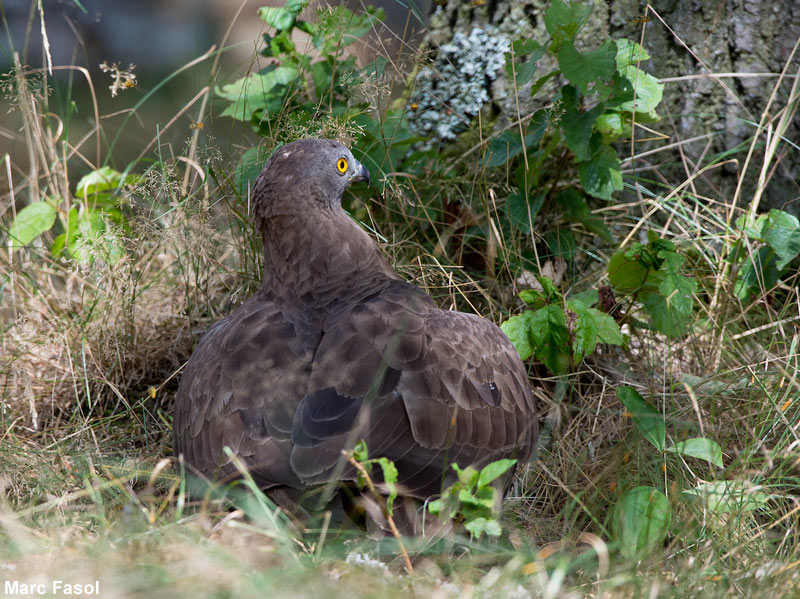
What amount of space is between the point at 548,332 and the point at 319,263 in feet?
2.97

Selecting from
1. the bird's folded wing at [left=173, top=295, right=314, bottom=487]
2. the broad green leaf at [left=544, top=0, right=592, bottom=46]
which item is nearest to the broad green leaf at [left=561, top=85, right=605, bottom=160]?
the broad green leaf at [left=544, top=0, right=592, bottom=46]

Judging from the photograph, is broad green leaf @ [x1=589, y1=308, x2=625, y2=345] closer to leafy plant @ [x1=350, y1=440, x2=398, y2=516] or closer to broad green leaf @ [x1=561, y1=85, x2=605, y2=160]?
broad green leaf @ [x1=561, y1=85, x2=605, y2=160]

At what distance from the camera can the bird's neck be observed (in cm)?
311

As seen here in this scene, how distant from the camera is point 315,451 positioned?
8.25ft

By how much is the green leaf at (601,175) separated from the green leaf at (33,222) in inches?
92.8

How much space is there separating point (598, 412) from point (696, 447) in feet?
1.86

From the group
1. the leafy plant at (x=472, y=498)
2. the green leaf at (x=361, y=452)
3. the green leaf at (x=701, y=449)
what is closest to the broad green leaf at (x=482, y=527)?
the leafy plant at (x=472, y=498)

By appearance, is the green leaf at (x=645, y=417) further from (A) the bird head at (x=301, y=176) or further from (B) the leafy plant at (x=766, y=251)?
(A) the bird head at (x=301, y=176)

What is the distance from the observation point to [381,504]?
2.41m

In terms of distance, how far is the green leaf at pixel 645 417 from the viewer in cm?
291

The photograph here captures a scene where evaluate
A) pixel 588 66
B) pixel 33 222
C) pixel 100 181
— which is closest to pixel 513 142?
pixel 588 66

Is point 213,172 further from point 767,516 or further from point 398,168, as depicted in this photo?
point 767,516

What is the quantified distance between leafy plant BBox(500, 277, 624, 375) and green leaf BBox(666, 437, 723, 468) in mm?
524

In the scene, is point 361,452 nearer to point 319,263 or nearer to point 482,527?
point 482,527
